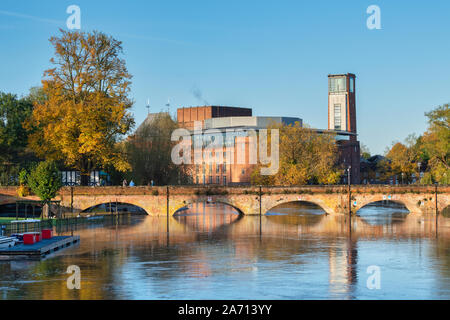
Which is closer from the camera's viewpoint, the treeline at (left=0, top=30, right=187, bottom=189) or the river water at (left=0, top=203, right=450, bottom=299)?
the river water at (left=0, top=203, right=450, bottom=299)

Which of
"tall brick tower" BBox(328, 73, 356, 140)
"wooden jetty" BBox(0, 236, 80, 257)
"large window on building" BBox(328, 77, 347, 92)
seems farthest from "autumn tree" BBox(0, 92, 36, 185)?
"large window on building" BBox(328, 77, 347, 92)

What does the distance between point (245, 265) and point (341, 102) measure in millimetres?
135574

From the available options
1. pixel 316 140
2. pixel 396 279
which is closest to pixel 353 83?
pixel 316 140

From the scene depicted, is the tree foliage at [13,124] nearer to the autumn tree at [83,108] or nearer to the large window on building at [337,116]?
the autumn tree at [83,108]

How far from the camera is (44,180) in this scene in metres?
62.7

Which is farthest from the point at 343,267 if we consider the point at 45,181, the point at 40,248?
the point at 45,181

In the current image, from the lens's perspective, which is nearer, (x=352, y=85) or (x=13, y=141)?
(x=13, y=141)

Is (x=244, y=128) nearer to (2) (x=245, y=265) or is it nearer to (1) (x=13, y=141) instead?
(1) (x=13, y=141)

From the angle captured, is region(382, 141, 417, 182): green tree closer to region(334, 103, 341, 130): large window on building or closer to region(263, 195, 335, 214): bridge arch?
region(334, 103, 341, 130): large window on building

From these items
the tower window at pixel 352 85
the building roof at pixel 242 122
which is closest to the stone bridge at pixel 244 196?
the building roof at pixel 242 122

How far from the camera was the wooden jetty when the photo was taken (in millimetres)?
36406

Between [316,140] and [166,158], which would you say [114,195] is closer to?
[166,158]

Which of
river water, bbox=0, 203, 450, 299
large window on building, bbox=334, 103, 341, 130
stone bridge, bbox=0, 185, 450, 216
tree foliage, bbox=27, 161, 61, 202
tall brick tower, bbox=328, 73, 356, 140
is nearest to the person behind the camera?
river water, bbox=0, 203, 450, 299

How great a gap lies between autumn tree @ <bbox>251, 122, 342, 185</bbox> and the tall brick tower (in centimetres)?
7882
